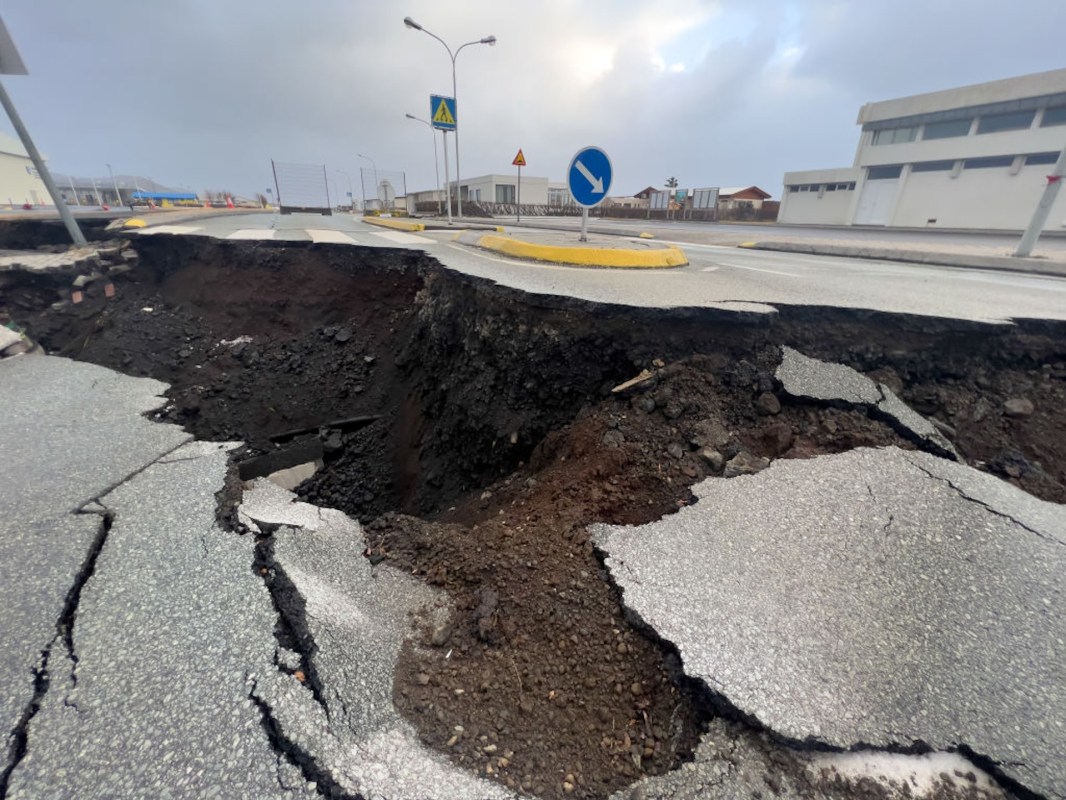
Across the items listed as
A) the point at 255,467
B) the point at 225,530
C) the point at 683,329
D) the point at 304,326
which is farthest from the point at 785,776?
the point at 304,326

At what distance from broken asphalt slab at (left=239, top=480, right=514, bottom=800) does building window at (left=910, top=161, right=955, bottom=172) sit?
131ft

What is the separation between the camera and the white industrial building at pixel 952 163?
24.5 metres

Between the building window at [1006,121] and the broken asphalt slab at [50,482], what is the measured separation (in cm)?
3992

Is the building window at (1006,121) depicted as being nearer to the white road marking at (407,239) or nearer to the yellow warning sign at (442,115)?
the yellow warning sign at (442,115)

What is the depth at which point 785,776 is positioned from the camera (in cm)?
142

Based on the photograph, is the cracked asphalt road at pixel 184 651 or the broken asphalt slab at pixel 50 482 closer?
the cracked asphalt road at pixel 184 651

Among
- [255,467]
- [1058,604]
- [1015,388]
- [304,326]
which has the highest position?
[1015,388]

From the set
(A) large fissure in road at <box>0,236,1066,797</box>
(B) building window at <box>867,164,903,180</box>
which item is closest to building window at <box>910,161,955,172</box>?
(B) building window at <box>867,164,903,180</box>

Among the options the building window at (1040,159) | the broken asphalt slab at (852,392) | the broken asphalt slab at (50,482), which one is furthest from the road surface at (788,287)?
the building window at (1040,159)

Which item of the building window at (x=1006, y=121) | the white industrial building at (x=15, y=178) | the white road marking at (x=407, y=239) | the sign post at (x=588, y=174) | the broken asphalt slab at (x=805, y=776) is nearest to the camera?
the broken asphalt slab at (x=805, y=776)

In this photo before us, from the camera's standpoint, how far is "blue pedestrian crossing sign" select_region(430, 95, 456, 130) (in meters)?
15.3

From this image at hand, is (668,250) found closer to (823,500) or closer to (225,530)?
(823,500)

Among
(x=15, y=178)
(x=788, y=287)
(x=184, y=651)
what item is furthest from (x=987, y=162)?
(x=15, y=178)

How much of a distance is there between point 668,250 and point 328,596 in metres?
6.77
